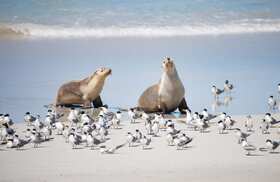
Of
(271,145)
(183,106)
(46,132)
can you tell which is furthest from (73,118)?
(271,145)

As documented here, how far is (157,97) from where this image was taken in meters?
13.3

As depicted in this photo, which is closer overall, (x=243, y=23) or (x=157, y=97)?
(x=157, y=97)

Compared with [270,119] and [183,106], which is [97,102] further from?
[270,119]

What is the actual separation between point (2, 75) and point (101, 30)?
1073 cm

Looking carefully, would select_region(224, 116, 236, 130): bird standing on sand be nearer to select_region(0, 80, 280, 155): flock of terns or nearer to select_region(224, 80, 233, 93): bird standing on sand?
select_region(0, 80, 280, 155): flock of terns

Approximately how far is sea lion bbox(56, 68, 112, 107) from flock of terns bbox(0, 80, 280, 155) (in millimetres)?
898

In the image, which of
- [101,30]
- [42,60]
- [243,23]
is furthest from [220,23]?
[42,60]

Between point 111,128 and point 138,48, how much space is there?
11.1m

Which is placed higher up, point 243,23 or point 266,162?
point 243,23

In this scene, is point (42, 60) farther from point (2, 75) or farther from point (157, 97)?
point (157, 97)

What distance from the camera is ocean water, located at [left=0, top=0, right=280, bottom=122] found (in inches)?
598

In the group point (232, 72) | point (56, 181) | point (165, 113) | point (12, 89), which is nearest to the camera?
point (56, 181)

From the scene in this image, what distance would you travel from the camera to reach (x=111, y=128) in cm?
1199

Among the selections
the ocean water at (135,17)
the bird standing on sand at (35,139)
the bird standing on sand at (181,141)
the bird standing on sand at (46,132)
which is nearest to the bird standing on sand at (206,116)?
the bird standing on sand at (181,141)
